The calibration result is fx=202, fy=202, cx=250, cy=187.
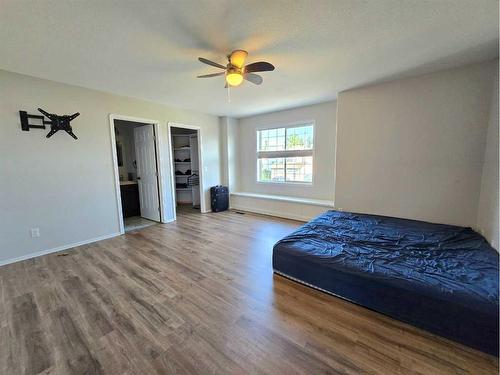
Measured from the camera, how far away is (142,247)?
130 inches

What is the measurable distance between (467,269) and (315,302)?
4.54 ft

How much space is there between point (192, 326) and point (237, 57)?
8.76 feet

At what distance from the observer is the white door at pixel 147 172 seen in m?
4.46

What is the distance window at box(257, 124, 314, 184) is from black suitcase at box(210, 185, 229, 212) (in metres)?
1.07

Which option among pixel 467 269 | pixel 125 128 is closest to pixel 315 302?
pixel 467 269

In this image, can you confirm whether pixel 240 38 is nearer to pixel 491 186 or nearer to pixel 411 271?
pixel 411 271

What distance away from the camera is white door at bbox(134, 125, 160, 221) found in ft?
14.6

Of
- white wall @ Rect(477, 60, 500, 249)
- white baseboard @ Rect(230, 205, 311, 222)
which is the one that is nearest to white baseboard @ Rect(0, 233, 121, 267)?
white baseboard @ Rect(230, 205, 311, 222)

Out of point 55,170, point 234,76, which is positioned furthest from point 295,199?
point 55,170

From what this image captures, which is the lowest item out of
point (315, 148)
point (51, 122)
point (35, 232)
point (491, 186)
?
point (35, 232)

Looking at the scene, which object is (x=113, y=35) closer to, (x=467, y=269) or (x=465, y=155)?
(x=467, y=269)

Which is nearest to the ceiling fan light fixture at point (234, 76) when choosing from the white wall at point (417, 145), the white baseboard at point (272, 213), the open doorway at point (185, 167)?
the white wall at point (417, 145)

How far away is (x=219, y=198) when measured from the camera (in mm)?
5543

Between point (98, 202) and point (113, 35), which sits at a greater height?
point (113, 35)
